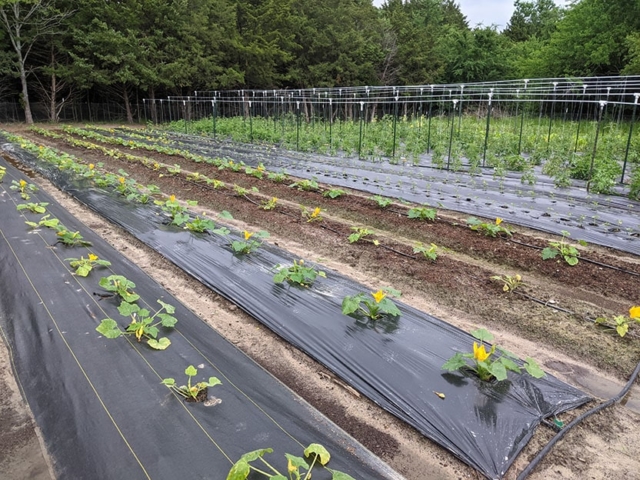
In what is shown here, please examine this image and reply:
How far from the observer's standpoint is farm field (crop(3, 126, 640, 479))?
2680 mm

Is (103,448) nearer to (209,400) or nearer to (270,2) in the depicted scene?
(209,400)

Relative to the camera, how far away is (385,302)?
11.9 ft

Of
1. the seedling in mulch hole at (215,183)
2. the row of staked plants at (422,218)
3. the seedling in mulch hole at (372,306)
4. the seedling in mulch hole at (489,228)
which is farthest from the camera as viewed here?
the seedling in mulch hole at (215,183)

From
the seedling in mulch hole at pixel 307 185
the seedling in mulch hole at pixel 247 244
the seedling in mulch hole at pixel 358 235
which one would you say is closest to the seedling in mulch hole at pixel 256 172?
the seedling in mulch hole at pixel 307 185

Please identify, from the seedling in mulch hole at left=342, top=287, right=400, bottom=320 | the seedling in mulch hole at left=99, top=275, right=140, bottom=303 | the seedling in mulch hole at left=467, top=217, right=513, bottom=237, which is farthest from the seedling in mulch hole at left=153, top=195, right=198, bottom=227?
the seedling in mulch hole at left=467, top=217, right=513, bottom=237

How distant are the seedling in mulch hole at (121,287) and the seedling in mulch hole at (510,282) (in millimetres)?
3471

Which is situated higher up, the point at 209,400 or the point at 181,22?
the point at 181,22

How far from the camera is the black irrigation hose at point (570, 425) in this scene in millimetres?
2381

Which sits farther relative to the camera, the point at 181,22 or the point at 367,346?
the point at 181,22

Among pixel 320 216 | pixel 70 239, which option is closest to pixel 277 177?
pixel 320 216

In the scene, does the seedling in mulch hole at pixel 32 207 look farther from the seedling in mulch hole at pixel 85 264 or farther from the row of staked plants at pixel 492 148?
the row of staked plants at pixel 492 148

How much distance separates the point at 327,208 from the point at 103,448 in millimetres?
5773

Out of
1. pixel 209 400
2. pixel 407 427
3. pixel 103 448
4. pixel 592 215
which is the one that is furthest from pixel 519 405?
pixel 592 215

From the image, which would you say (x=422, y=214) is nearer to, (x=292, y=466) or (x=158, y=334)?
(x=158, y=334)
